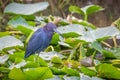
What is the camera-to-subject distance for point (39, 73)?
156 cm

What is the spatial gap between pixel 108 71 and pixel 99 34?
0.29m

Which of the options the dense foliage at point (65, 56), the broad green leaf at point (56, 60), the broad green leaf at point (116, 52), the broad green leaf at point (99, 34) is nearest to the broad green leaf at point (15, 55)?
the dense foliage at point (65, 56)

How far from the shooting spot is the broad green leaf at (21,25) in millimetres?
1926

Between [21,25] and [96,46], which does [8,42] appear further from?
[96,46]

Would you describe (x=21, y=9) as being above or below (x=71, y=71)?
above

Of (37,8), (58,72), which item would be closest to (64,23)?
(37,8)

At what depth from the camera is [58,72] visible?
1650 millimetres

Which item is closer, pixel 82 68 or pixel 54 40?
pixel 82 68

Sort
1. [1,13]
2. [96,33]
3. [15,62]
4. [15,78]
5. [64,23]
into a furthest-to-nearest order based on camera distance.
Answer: [1,13] → [64,23] → [96,33] → [15,62] → [15,78]

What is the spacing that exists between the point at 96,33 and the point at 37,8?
489 millimetres

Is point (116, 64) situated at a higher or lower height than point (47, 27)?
→ lower

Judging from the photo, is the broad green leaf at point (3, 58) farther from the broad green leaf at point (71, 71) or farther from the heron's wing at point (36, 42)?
the broad green leaf at point (71, 71)

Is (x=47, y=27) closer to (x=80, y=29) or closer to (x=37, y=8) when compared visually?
(x=80, y=29)

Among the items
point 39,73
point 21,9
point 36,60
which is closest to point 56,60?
point 36,60
